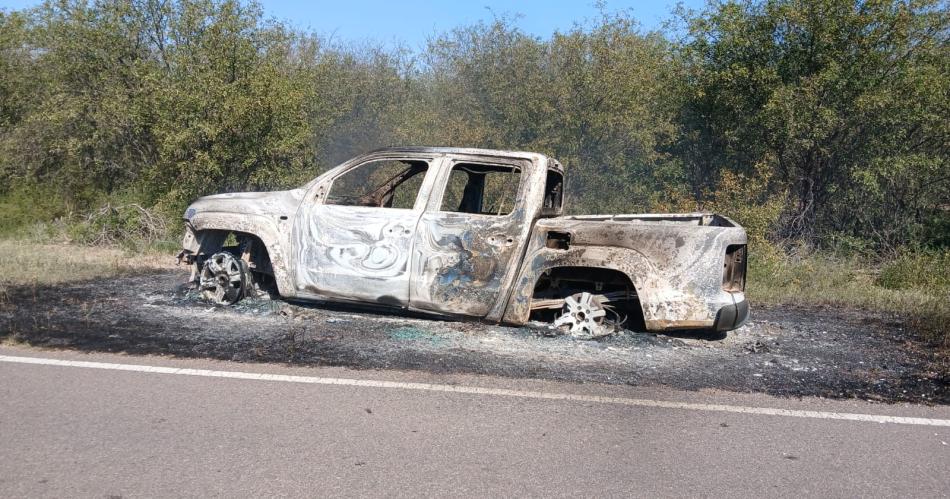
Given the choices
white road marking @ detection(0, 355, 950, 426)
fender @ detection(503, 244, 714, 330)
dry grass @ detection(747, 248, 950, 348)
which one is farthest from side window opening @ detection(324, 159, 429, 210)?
A: dry grass @ detection(747, 248, 950, 348)

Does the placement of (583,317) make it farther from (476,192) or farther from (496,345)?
(476,192)

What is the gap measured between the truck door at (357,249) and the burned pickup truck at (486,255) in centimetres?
1

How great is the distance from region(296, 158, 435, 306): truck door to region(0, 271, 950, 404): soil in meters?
0.34

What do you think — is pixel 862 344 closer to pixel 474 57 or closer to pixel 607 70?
pixel 607 70

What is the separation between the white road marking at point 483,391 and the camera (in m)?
4.91

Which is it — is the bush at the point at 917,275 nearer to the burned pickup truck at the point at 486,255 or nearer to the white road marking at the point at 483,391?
the burned pickup truck at the point at 486,255

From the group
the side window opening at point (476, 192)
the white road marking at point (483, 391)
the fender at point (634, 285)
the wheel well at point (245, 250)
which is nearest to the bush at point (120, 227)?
the wheel well at point (245, 250)

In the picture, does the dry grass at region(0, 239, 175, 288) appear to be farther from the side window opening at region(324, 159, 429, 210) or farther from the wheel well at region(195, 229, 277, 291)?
the side window opening at region(324, 159, 429, 210)

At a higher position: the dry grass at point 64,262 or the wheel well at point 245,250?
the wheel well at point 245,250

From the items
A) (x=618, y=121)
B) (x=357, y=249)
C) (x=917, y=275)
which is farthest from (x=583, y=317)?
(x=618, y=121)

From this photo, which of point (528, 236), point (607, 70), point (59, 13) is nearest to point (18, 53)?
point (59, 13)

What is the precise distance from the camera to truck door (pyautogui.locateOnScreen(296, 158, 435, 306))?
7016mm

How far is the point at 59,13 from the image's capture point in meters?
13.8

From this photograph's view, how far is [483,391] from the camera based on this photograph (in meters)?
5.23
